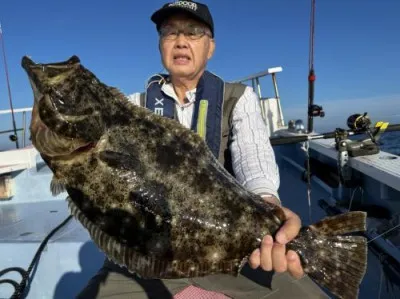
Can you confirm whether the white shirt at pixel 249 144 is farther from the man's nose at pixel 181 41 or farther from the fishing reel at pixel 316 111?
the fishing reel at pixel 316 111

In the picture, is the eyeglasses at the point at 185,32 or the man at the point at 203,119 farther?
the eyeglasses at the point at 185,32

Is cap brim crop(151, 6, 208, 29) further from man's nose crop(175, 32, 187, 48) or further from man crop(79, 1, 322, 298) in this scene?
man's nose crop(175, 32, 187, 48)

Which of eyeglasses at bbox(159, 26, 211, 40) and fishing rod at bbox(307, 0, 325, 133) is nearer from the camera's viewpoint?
eyeglasses at bbox(159, 26, 211, 40)

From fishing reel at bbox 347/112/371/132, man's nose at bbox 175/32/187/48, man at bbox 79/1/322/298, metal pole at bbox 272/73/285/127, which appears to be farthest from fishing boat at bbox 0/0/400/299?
man's nose at bbox 175/32/187/48

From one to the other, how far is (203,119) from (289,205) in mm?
5182

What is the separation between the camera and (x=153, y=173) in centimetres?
230

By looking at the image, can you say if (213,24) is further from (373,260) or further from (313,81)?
(313,81)

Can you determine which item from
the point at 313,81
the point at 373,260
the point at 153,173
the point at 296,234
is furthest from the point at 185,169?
the point at 313,81

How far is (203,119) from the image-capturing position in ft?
11.1

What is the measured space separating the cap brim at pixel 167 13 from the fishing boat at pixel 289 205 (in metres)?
2.71

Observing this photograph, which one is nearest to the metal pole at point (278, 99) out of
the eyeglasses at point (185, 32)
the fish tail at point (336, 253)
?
the eyeglasses at point (185, 32)

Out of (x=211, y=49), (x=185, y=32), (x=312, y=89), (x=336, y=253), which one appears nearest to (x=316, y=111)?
(x=312, y=89)

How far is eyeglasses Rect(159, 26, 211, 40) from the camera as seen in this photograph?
10.9ft

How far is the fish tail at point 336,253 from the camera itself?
87.1 inches
